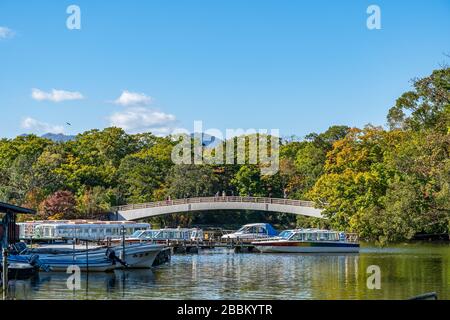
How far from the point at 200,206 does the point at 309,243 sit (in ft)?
84.9

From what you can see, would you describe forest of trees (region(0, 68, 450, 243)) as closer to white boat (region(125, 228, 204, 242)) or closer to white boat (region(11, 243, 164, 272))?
white boat (region(125, 228, 204, 242))

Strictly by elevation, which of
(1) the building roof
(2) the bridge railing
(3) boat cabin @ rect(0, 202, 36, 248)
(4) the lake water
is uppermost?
(2) the bridge railing

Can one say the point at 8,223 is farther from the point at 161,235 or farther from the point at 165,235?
the point at 165,235

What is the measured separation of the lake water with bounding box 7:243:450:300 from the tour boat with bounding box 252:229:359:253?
4.63 m

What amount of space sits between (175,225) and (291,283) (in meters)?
55.7

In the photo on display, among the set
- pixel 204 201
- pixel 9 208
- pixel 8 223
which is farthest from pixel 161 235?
pixel 9 208

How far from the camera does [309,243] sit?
58.2 meters

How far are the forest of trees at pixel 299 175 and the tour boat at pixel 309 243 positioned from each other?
2.39 metres

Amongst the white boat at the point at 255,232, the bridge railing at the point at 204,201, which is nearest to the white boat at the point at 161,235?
the white boat at the point at 255,232

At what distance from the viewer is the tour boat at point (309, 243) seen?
5751 centimetres

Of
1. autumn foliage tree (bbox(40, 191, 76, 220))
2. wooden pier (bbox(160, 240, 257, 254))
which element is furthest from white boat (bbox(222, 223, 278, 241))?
autumn foliage tree (bbox(40, 191, 76, 220))

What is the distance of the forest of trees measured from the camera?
52469mm

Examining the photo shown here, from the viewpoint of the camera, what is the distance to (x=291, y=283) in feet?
117
